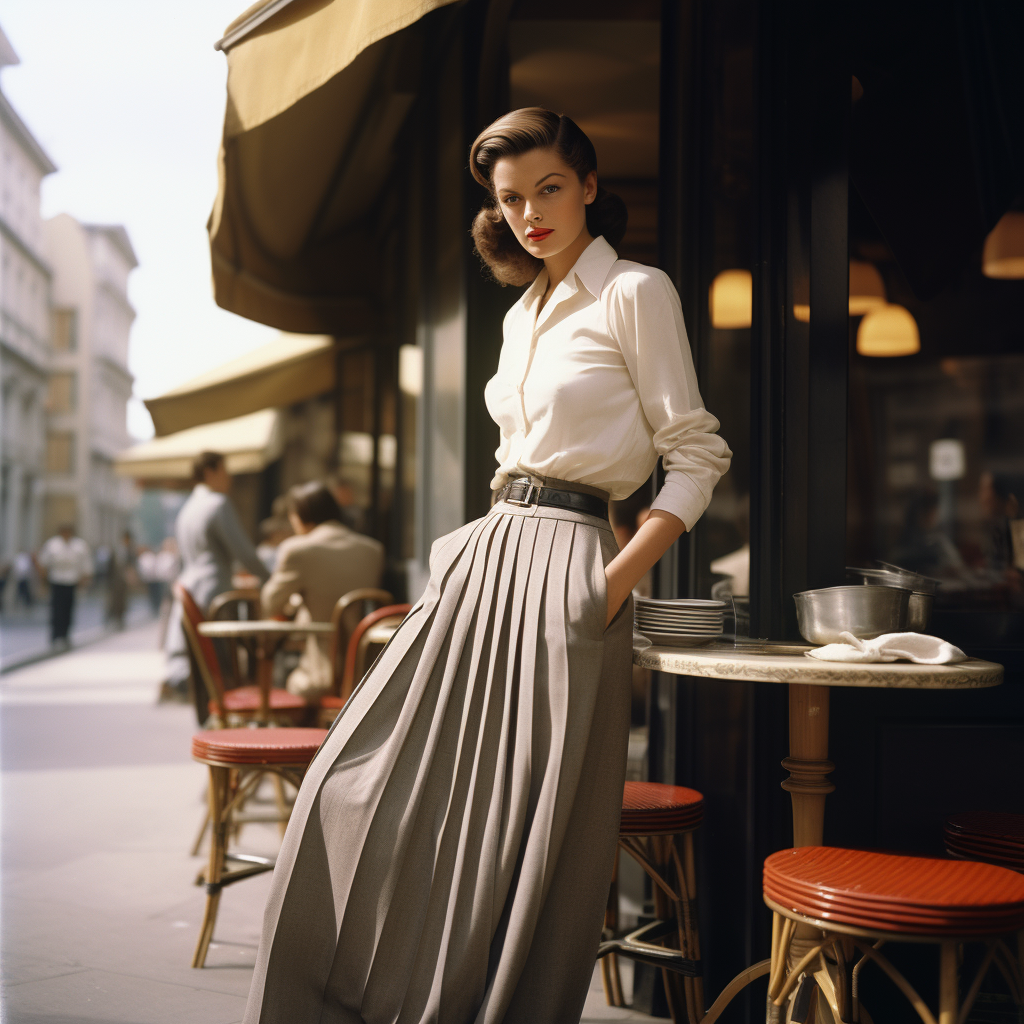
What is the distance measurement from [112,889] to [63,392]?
53223 millimetres

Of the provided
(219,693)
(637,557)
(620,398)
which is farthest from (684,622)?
(219,693)

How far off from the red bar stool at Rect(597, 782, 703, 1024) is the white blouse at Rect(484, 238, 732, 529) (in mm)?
764

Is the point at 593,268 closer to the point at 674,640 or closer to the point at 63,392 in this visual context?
the point at 674,640

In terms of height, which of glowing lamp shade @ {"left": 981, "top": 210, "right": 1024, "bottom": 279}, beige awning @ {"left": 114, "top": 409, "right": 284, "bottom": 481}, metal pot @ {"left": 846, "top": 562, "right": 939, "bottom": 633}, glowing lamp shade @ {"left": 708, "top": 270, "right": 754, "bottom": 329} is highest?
glowing lamp shade @ {"left": 981, "top": 210, "right": 1024, "bottom": 279}

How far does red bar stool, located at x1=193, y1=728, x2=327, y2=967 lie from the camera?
3.11 m

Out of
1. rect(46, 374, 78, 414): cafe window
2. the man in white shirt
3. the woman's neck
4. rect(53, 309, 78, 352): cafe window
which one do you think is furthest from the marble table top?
rect(53, 309, 78, 352): cafe window

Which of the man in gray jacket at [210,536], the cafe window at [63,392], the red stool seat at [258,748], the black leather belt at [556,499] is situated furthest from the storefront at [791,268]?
the cafe window at [63,392]

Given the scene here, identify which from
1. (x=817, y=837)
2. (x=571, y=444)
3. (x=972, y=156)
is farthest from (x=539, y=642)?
(x=972, y=156)

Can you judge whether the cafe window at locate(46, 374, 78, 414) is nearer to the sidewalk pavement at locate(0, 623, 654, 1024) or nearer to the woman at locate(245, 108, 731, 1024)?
the sidewalk pavement at locate(0, 623, 654, 1024)

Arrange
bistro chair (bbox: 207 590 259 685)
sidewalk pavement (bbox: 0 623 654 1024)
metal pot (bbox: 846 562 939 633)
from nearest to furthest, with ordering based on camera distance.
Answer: metal pot (bbox: 846 562 939 633)
sidewalk pavement (bbox: 0 623 654 1024)
bistro chair (bbox: 207 590 259 685)

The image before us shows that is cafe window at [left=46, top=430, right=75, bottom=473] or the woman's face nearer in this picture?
the woman's face

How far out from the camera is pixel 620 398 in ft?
7.14

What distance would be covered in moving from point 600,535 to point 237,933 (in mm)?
2266

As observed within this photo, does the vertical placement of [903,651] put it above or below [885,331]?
below
